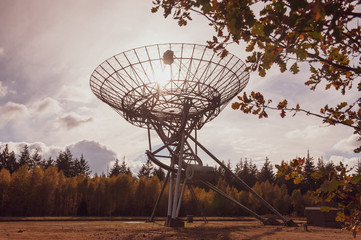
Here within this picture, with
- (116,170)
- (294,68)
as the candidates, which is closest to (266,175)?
(116,170)

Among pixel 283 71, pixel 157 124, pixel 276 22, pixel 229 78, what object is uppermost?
pixel 229 78

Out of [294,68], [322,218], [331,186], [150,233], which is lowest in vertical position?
[322,218]

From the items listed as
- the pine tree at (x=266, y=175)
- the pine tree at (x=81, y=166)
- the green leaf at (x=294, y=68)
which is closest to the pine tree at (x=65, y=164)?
the pine tree at (x=81, y=166)

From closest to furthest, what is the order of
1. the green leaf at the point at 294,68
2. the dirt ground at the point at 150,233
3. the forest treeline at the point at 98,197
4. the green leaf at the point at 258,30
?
the green leaf at the point at 258,30
the green leaf at the point at 294,68
the dirt ground at the point at 150,233
the forest treeline at the point at 98,197

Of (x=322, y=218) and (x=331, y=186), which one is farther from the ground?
(x=331, y=186)

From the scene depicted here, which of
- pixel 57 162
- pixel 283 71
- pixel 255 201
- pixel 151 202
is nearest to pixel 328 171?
pixel 283 71

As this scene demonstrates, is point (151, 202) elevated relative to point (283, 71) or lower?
lower

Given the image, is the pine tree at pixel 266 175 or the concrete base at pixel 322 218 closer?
the concrete base at pixel 322 218

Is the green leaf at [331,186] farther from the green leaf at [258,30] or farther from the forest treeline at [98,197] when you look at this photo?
the forest treeline at [98,197]

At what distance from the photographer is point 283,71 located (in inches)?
119

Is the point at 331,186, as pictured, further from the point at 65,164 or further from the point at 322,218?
the point at 65,164

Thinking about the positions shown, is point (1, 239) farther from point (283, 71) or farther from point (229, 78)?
point (229, 78)

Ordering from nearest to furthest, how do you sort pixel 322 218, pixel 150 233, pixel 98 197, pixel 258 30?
pixel 258 30
pixel 150 233
pixel 322 218
pixel 98 197

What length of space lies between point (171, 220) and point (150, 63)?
11841 millimetres
